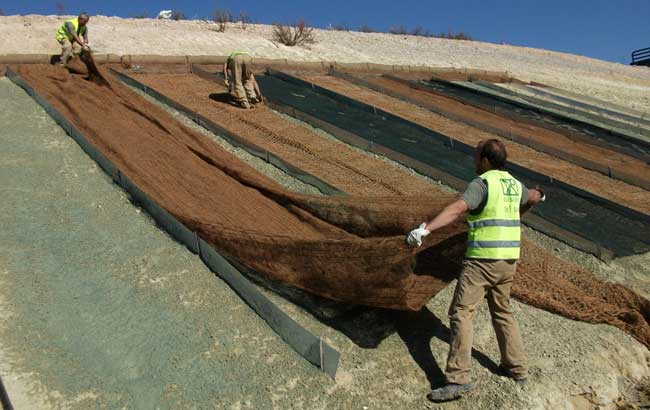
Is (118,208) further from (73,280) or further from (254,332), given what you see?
(254,332)

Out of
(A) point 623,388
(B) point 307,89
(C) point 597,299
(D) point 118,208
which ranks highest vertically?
(B) point 307,89

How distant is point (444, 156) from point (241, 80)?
3.94 meters

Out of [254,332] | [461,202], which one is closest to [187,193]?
[254,332]

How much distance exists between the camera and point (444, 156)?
344 inches

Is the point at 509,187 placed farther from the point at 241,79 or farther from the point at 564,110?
the point at 564,110

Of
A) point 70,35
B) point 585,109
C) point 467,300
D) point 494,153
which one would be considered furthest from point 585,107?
point 467,300

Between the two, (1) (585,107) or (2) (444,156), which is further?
(1) (585,107)

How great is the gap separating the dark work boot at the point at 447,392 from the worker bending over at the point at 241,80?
7.21m

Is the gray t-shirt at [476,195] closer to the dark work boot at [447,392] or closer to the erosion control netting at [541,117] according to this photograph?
the dark work boot at [447,392]

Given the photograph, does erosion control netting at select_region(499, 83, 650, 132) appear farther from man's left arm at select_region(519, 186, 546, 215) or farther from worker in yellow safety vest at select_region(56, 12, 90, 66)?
worker in yellow safety vest at select_region(56, 12, 90, 66)

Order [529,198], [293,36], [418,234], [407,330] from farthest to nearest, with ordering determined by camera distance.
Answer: [293,36]
[407,330]
[529,198]
[418,234]

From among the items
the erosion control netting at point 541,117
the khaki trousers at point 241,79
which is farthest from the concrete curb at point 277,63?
the khaki trousers at point 241,79

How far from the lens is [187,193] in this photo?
239 inches

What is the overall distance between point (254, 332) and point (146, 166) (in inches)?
127
